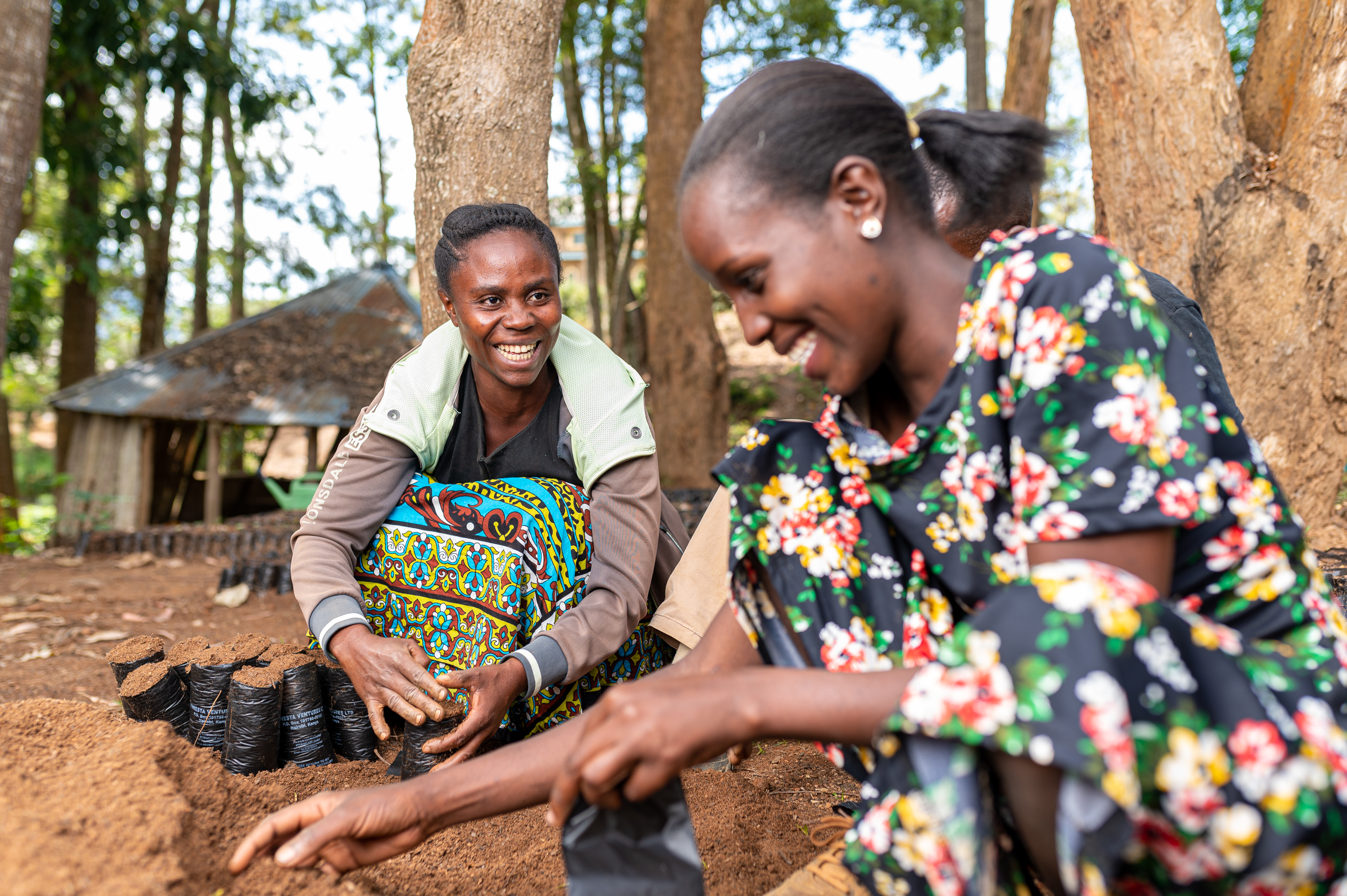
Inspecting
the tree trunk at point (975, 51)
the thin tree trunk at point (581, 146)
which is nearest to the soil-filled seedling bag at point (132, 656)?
the tree trunk at point (975, 51)

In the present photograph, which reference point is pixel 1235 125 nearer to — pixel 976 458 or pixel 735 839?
pixel 976 458

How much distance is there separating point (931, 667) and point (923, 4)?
41.4 ft

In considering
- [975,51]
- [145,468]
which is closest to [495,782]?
[975,51]

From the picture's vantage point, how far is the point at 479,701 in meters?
2.00

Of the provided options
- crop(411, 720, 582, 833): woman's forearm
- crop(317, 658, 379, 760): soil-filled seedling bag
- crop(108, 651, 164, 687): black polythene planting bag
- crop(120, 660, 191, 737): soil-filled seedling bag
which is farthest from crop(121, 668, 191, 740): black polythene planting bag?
crop(411, 720, 582, 833): woman's forearm

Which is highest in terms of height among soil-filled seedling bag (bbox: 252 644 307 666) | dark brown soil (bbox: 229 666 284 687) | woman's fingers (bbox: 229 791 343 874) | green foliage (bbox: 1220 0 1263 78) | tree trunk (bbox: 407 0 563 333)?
green foliage (bbox: 1220 0 1263 78)

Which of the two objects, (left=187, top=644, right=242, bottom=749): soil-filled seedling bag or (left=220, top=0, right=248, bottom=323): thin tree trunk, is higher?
(left=220, top=0, right=248, bottom=323): thin tree trunk

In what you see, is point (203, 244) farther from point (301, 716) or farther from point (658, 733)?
point (658, 733)

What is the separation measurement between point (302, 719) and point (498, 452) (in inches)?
34.3

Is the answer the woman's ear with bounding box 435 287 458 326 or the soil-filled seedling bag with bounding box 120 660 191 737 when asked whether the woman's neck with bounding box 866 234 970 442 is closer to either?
the woman's ear with bounding box 435 287 458 326

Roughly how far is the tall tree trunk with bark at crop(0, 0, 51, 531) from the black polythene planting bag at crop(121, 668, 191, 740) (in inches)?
183

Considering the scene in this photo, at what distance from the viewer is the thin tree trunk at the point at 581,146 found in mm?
12070

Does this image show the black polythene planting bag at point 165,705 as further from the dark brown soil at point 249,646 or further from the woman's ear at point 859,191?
the woman's ear at point 859,191

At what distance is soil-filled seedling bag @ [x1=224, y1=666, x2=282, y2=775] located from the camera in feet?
7.18
